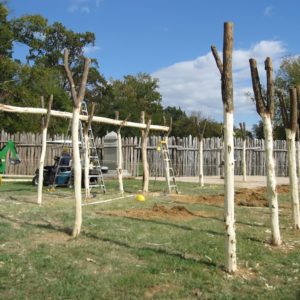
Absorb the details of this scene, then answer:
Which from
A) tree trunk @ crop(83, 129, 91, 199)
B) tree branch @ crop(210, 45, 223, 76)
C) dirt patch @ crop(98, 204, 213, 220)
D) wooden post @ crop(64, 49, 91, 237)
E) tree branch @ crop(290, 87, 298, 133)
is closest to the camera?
tree branch @ crop(210, 45, 223, 76)

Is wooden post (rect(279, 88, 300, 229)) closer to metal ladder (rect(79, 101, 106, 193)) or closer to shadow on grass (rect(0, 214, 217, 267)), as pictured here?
shadow on grass (rect(0, 214, 217, 267))

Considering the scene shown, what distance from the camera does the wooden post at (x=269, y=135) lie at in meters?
7.47

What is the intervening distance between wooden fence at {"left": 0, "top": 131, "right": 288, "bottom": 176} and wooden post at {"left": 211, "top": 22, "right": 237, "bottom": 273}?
719 inches

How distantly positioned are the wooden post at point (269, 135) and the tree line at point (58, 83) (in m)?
11.9

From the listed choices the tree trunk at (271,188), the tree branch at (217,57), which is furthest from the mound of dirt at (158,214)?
the tree branch at (217,57)

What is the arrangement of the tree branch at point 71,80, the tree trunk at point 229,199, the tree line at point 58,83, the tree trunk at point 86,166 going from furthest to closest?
the tree line at point 58,83 → the tree trunk at point 86,166 → the tree branch at point 71,80 → the tree trunk at point 229,199

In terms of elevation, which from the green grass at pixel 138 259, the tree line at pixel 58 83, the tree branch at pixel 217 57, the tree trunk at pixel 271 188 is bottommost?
the green grass at pixel 138 259

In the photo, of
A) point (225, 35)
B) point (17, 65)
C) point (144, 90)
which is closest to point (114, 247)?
point (225, 35)

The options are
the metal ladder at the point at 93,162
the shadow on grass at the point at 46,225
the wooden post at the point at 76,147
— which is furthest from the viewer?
the metal ladder at the point at 93,162

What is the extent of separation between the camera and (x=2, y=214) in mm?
9867

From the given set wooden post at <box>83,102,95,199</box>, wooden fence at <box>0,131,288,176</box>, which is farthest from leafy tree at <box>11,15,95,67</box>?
wooden post at <box>83,102,95,199</box>

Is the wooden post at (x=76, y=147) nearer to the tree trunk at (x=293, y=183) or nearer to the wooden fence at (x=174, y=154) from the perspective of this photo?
the tree trunk at (x=293, y=183)

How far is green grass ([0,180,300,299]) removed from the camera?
5301mm

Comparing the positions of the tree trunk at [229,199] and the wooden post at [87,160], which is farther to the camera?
the wooden post at [87,160]
